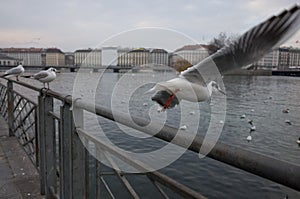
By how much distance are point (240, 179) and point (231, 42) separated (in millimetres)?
5109

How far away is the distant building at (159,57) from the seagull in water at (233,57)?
0.56 m

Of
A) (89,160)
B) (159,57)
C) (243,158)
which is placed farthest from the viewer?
(159,57)

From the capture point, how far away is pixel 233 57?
6.43 feet

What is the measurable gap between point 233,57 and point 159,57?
5.17ft

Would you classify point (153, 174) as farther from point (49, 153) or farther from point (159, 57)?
point (159, 57)

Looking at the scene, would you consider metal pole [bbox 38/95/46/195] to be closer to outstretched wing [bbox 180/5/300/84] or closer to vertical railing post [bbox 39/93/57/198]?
vertical railing post [bbox 39/93/57/198]

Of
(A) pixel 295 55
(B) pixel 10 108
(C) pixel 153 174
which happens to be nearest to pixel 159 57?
(C) pixel 153 174

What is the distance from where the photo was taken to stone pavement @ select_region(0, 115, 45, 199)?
2.57 metres

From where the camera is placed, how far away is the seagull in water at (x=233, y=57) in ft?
3.97

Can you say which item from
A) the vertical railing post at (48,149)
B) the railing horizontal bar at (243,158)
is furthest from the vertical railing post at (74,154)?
the railing horizontal bar at (243,158)

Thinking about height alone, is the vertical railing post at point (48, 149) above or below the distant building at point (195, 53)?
below

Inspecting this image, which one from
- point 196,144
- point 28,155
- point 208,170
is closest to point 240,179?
point 208,170

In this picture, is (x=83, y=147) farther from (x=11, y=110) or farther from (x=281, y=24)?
(x=11, y=110)

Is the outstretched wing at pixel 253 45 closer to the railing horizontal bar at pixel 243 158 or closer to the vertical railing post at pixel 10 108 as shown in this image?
the railing horizontal bar at pixel 243 158
